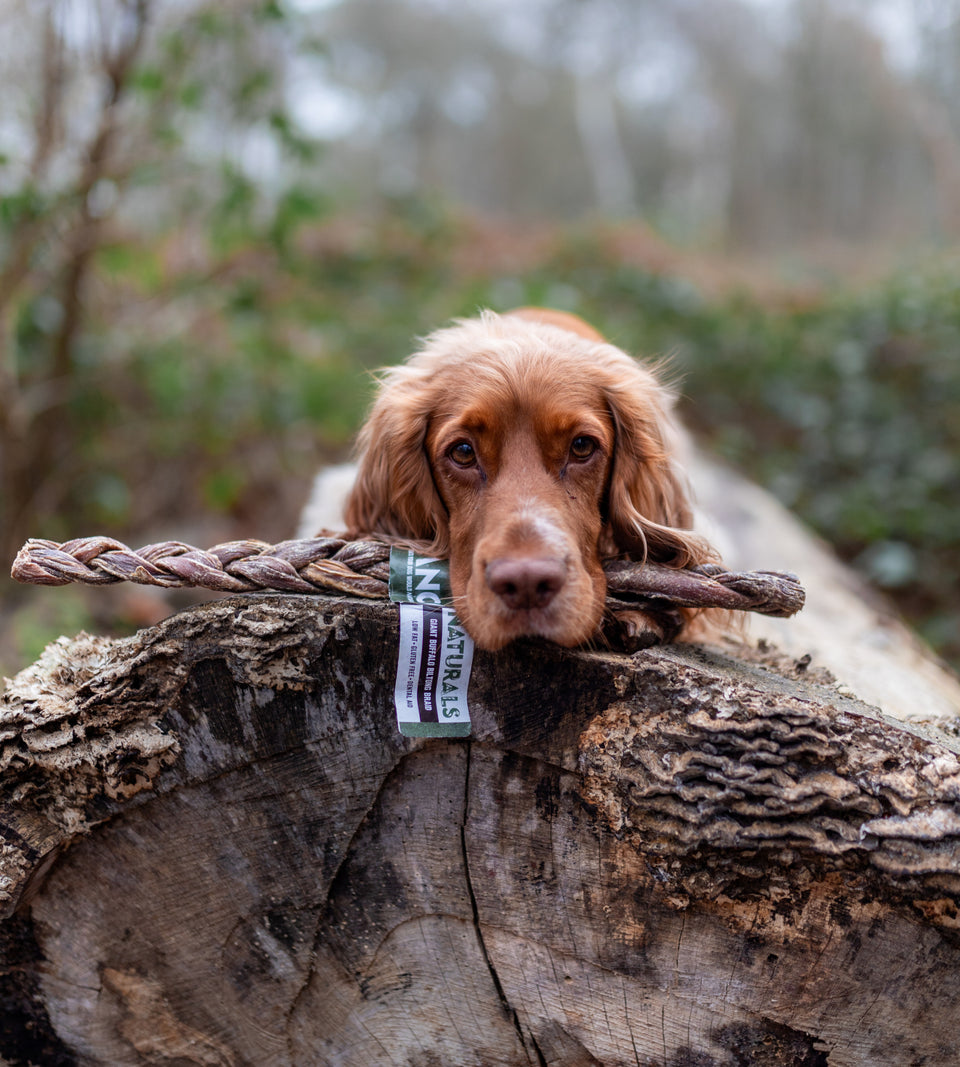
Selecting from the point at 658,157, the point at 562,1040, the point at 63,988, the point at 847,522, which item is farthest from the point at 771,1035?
the point at 658,157

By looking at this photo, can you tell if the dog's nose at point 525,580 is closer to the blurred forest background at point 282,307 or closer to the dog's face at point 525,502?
the dog's face at point 525,502

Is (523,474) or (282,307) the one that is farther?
(282,307)

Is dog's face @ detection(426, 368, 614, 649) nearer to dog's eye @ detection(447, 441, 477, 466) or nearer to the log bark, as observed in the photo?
dog's eye @ detection(447, 441, 477, 466)

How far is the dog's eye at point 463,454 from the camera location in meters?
2.32

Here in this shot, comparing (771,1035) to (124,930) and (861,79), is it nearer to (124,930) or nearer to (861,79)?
(124,930)

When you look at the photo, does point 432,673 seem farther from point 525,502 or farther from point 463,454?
point 463,454

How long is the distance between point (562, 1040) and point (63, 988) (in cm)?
107

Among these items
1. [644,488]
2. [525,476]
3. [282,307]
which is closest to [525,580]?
[525,476]

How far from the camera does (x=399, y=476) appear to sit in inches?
101

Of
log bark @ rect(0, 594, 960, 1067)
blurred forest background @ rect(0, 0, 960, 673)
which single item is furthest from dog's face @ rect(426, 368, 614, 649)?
blurred forest background @ rect(0, 0, 960, 673)

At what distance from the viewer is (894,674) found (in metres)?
2.91

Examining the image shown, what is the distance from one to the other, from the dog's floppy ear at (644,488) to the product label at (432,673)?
73cm

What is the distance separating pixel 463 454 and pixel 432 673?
79 cm

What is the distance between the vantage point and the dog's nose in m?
1.81
